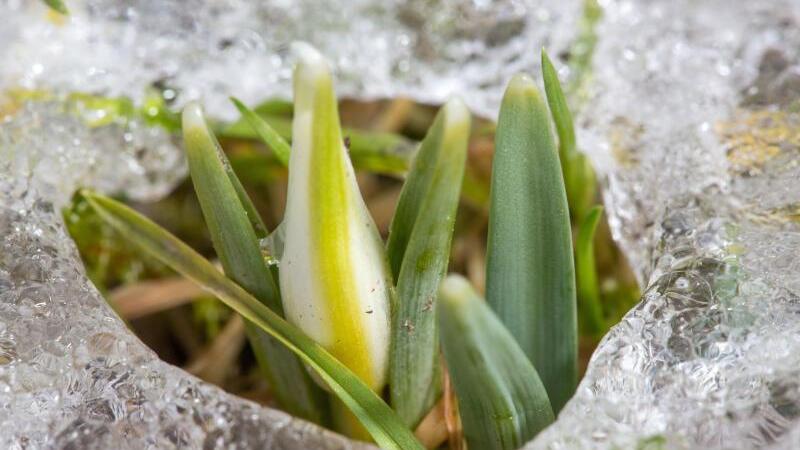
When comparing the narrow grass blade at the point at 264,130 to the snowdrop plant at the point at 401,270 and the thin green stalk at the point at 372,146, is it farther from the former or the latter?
the thin green stalk at the point at 372,146

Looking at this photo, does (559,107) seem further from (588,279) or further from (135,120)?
(135,120)

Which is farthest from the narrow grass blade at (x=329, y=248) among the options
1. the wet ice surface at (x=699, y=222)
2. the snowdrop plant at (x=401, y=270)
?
the wet ice surface at (x=699, y=222)

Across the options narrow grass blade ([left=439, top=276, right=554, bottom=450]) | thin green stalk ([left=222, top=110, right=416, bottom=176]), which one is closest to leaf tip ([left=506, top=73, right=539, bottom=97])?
narrow grass blade ([left=439, top=276, right=554, bottom=450])

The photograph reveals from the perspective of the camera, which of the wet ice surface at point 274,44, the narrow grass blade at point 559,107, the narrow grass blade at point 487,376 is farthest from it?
the wet ice surface at point 274,44

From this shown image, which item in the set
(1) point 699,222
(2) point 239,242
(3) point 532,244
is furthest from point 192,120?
(1) point 699,222

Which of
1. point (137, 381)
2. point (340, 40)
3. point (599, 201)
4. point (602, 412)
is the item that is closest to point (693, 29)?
point (599, 201)

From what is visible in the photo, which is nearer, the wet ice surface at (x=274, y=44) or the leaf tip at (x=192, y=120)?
the leaf tip at (x=192, y=120)

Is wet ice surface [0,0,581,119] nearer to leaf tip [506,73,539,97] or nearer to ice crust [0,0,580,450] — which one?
ice crust [0,0,580,450]
